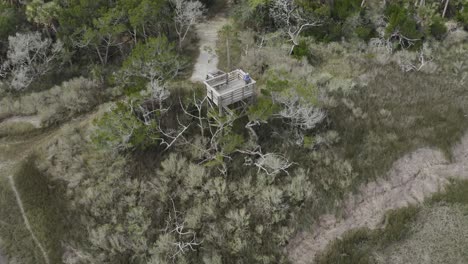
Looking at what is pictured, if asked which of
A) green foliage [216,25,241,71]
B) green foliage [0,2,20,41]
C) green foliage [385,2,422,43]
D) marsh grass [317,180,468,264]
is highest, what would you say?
green foliage [0,2,20,41]

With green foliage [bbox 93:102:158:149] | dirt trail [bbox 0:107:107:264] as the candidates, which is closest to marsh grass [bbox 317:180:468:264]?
green foliage [bbox 93:102:158:149]

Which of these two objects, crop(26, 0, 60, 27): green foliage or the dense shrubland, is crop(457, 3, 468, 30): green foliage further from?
crop(26, 0, 60, 27): green foliage

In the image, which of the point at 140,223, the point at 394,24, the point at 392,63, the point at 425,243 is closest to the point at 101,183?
the point at 140,223

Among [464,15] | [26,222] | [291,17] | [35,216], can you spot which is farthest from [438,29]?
[26,222]

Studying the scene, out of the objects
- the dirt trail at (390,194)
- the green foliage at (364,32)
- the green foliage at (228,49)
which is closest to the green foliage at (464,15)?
Result: the green foliage at (364,32)

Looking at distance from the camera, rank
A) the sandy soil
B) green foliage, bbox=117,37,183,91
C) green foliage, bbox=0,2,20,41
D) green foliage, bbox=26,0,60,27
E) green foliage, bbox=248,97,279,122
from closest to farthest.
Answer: green foliage, bbox=248,97,279,122 → green foliage, bbox=117,37,183,91 → the sandy soil → green foliage, bbox=26,0,60,27 → green foliage, bbox=0,2,20,41

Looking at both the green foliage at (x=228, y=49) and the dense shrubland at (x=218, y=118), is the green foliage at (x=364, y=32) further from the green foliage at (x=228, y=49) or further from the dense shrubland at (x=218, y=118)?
the green foliage at (x=228, y=49)
